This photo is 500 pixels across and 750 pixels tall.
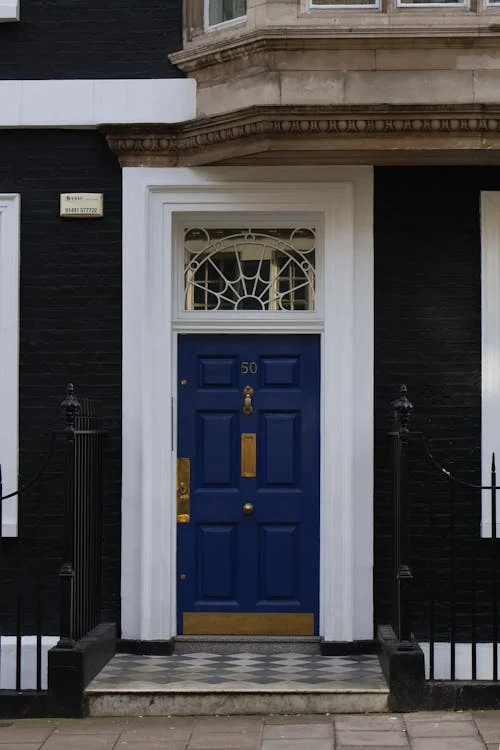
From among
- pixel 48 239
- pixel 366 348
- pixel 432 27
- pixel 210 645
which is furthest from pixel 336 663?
pixel 432 27

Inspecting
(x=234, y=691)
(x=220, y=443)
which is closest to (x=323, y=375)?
(x=220, y=443)

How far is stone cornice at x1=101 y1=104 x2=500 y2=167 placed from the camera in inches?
389

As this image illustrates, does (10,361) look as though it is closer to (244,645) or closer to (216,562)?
(216,562)

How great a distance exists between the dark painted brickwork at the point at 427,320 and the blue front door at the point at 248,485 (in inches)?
21.7

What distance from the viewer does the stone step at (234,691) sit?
912cm

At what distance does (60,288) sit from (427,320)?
106 inches

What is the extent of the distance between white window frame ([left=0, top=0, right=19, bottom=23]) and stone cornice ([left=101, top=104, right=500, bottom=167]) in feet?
5.06

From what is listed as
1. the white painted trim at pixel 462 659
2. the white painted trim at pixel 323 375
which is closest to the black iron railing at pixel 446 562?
the white painted trim at pixel 462 659

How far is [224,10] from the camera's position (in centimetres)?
1054

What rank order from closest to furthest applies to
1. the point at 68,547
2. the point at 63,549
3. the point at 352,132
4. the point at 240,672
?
1. the point at 68,547
2. the point at 63,549
3. the point at 240,672
4. the point at 352,132

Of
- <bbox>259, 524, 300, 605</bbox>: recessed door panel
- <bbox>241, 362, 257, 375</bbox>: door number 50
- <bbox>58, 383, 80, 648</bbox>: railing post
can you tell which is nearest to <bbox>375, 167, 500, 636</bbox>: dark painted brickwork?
<bbox>259, 524, 300, 605</bbox>: recessed door panel

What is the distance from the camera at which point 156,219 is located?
10.6 meters

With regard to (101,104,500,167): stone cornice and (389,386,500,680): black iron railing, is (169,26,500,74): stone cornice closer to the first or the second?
(101,104,500,167): stone cornice

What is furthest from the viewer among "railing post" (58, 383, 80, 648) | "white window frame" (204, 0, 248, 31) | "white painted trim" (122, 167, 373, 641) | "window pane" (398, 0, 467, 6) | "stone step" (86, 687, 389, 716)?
"white painted trim" (122, 167, 373, 641)
